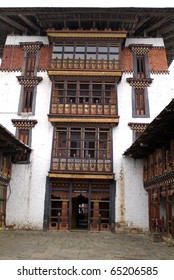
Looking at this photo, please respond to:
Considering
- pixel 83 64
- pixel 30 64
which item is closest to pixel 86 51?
pixel 83 64

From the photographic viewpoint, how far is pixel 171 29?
2073 centimetres

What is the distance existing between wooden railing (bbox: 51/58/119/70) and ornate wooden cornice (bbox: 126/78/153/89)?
1265 mm

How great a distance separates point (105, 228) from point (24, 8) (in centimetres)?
1450

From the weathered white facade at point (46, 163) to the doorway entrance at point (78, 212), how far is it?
2722 millimetres

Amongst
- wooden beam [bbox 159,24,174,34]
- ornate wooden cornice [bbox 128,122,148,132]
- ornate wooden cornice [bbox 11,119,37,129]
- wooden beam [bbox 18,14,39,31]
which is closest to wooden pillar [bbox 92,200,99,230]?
ornate wooden cornice [bbox 128,122,148,132]

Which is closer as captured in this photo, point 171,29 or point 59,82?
point 59,82

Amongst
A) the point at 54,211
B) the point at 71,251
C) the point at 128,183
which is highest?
the point at 128,183

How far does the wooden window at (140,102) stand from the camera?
63.4 feet

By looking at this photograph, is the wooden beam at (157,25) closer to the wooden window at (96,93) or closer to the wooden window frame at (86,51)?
the wooden window frame at (86,51)

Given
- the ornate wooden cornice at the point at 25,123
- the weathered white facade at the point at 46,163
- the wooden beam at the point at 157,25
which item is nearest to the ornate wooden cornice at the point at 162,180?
the weathered white facade at the point at 46,163

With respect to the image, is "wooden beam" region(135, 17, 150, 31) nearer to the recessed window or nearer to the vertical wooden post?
the recessed window

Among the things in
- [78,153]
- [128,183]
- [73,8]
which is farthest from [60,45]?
[128,183]

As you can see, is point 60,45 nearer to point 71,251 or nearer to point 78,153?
point 78,153

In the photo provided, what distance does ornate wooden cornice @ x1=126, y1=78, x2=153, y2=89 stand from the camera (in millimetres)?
19641
